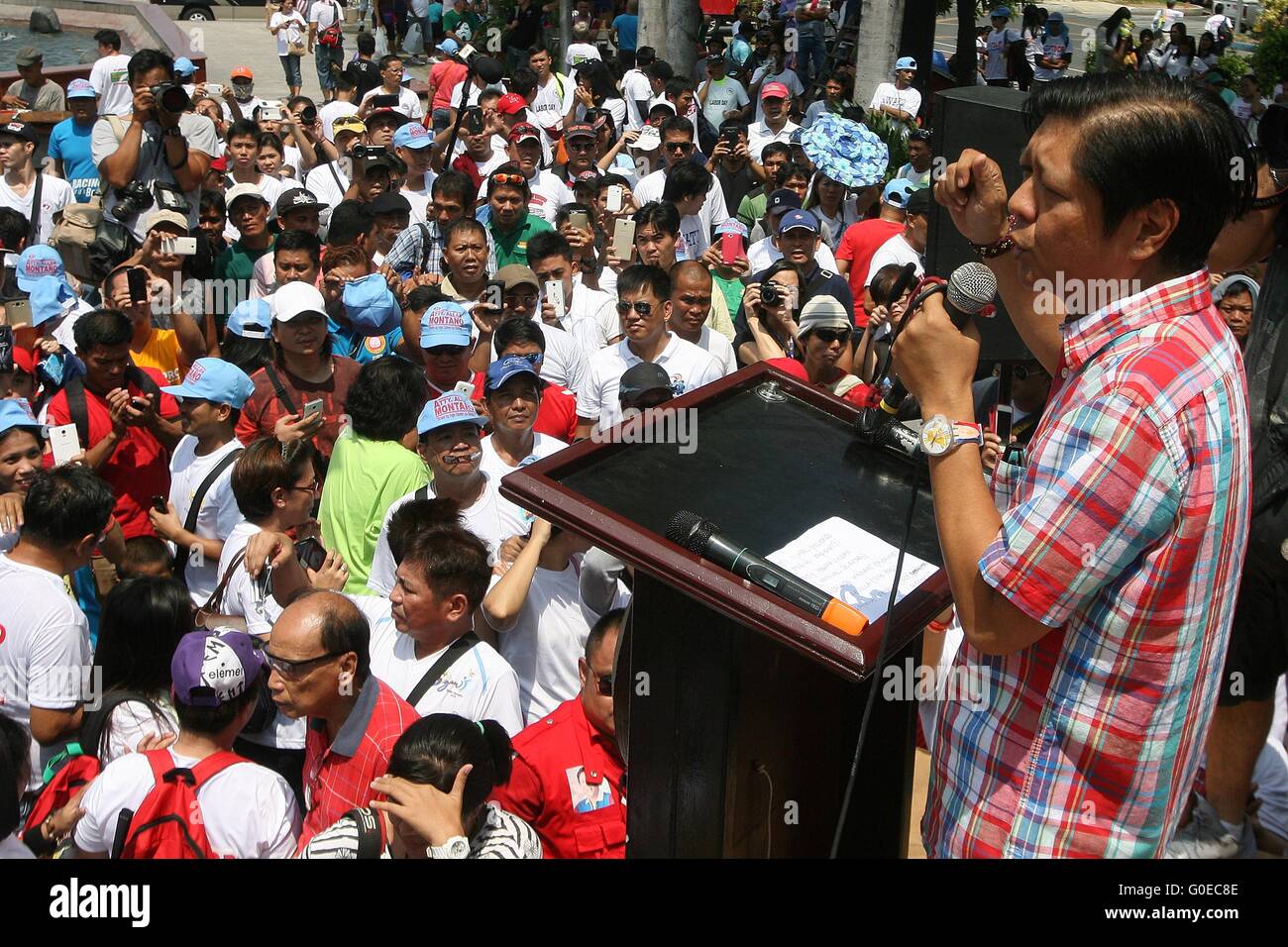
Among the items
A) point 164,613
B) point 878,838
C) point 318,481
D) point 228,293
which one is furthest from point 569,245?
point 878,838

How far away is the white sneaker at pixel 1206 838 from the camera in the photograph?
324cm

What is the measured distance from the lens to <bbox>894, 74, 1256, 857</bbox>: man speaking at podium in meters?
1.60

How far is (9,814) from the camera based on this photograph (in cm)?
309

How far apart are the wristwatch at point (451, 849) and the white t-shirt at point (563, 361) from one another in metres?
4.07

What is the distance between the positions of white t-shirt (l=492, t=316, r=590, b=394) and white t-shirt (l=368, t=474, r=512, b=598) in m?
1.83

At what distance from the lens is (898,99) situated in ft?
41.5

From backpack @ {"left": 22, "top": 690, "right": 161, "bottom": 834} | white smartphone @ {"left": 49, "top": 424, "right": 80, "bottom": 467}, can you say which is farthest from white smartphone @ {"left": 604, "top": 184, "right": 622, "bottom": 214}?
backpack @ {"left": 22, "top": 690, "right": 161, "bottom": 834}

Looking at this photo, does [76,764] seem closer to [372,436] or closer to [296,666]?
[296,666]

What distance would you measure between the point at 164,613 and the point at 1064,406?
3081 mm

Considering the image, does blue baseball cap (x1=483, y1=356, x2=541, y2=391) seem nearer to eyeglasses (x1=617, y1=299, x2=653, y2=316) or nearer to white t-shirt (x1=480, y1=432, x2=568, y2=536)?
white t-shirt (x1=480, y1=432, x2=568, y2=536)

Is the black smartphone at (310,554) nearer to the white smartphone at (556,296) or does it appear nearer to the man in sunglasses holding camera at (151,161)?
the white smartphone at (556,296)

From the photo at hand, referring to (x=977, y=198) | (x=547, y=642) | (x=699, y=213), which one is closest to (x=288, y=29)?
(x=699, y=213)

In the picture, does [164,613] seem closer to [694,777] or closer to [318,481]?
[318,481]

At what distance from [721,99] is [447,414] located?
10428 millimetres
